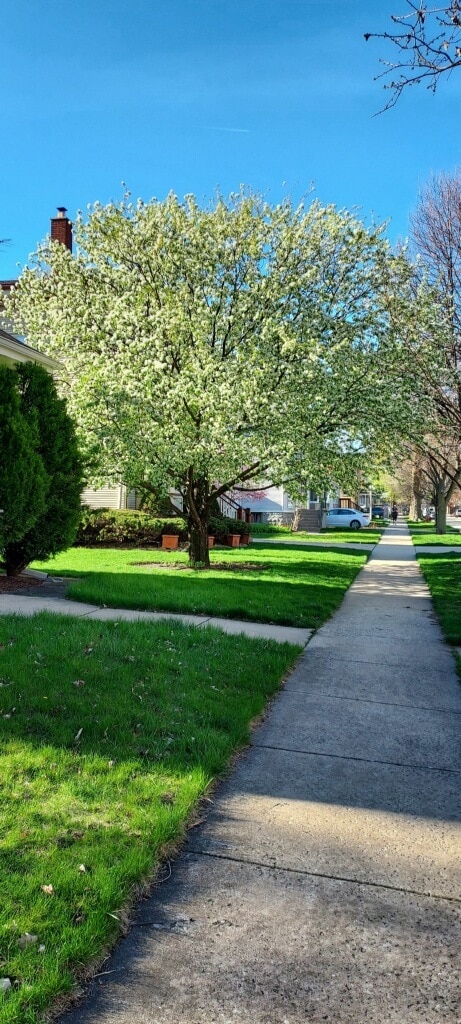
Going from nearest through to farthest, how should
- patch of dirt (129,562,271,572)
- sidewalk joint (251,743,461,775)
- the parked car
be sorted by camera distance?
sidewalk joint (251,743,461,775)
patch of dirt (129,562,271,572)
the parked car

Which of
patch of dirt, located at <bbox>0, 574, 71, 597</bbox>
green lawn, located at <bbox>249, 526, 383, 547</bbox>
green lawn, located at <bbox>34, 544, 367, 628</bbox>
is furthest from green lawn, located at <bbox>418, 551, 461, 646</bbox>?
green lawn, located at <bbox>249, 526, 383, 547</bbox>

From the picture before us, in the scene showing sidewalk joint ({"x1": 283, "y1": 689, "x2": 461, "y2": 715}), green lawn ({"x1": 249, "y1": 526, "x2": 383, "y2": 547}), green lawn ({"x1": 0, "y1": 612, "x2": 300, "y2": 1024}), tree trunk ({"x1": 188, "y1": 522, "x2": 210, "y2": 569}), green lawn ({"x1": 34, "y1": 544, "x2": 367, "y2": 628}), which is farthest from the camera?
green lawn ({"x1": 249, "y1": 526, "x2": 383, "y2": 547})

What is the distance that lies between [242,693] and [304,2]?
6.24 meters

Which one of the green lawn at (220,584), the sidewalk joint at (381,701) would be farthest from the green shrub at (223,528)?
the sidewalk joint at (381,701)

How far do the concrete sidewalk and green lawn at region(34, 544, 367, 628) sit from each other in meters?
3.70

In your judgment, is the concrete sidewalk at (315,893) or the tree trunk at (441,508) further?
the tree trunk at (441,508)

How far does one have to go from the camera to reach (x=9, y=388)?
9.45 m

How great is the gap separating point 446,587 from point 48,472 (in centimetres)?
720

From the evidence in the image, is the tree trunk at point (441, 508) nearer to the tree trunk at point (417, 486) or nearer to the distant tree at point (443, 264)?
the tree trunk at point (417, 486)

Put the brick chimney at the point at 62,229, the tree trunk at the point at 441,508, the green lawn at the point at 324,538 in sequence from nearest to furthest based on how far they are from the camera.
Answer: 1. the brick chimney at the point at 62,229
2. the green lawn at the point at 324,538
3. the tree trunk at the point at 441,508

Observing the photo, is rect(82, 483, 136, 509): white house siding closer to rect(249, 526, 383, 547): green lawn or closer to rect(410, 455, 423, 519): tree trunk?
rect(249, 526, 383, 547): green lawn

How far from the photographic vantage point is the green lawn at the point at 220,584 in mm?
8391

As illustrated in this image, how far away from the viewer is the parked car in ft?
145

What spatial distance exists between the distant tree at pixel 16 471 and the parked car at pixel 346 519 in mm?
35879
